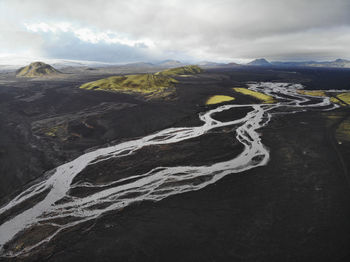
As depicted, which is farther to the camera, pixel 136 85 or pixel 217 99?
pixel 136 85

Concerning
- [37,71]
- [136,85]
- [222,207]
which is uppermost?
[37,71]

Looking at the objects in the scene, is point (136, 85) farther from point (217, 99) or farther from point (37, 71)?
point (37, 71)

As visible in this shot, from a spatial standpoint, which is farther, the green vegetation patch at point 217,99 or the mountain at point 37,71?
the mountain at point 37,71

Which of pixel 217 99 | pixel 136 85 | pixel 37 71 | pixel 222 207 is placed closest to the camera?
pixel 222 207

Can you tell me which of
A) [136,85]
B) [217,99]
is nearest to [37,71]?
[136,85]

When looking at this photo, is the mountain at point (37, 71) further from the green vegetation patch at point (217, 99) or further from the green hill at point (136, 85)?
the green vegetation patch at point (217, 99)

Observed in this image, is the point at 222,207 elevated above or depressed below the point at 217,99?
below

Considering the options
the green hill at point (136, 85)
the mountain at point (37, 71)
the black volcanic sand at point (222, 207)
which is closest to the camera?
the black volcanic sand at point (222, 207)

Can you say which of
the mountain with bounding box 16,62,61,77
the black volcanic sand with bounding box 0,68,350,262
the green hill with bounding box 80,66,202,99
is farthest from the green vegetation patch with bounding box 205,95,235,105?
the mountain with bounding box 16,62,61,77

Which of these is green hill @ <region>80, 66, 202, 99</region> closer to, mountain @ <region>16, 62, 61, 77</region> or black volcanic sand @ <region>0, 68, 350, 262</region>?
black volcanic sand @ <region>0, 68, 350, 262</region>

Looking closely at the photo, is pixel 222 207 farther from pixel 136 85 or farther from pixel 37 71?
pixel 37 71

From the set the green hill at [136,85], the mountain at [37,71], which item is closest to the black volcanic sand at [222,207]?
the green hill at [136,85]

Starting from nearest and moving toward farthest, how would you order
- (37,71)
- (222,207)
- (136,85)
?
(222,207) → (136,85) → (37,71)
